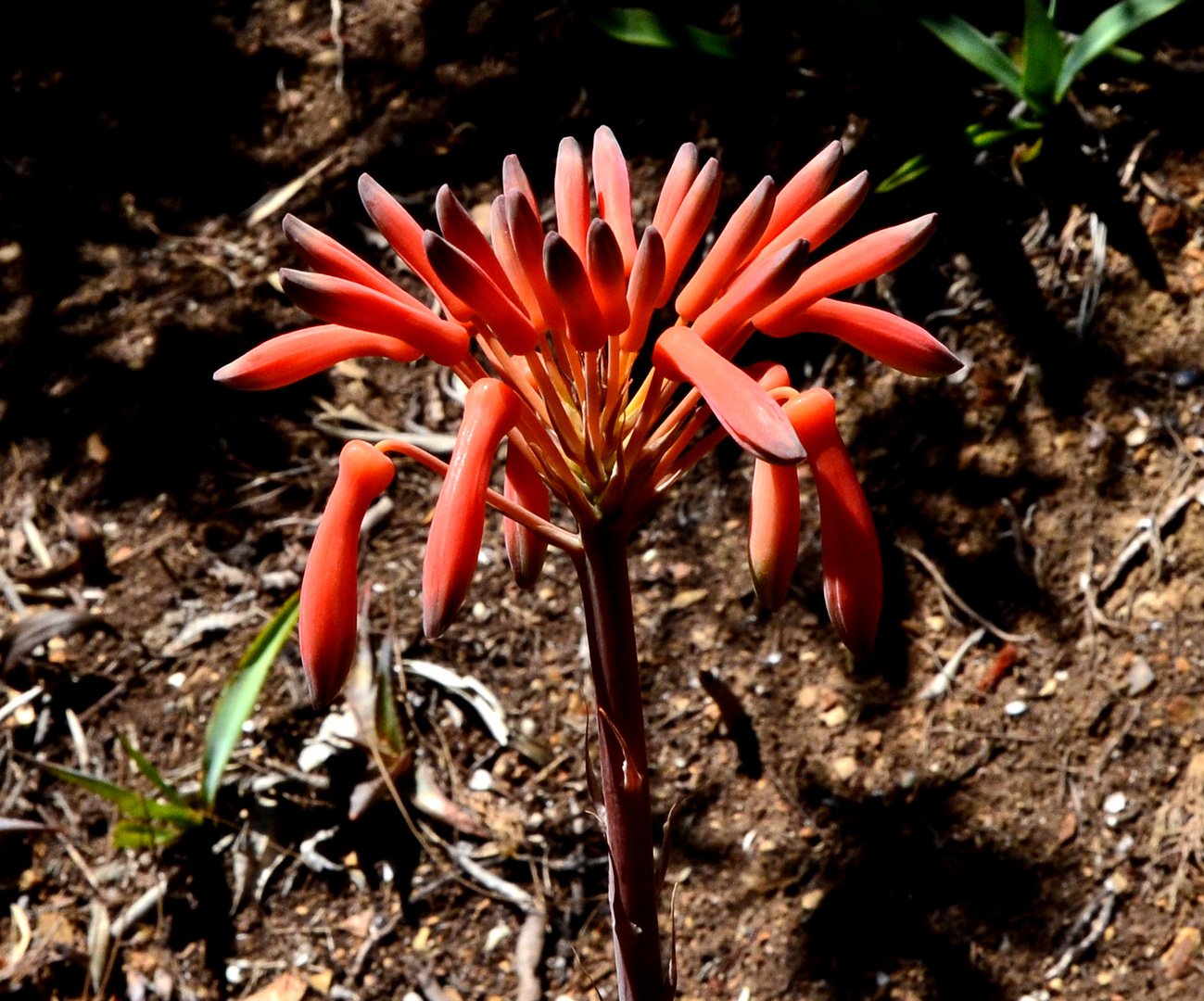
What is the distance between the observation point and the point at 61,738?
3.46m

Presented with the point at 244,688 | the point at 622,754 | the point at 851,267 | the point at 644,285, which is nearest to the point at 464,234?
the point at 644,285

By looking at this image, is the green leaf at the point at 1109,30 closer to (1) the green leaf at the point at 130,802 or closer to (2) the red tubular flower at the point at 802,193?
(2) the red tubular flower at the point at 802,193

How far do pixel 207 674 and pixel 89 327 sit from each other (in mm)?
1545

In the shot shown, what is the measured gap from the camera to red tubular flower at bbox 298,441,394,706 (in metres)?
1.31

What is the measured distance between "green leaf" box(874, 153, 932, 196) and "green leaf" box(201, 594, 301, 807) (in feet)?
6.80

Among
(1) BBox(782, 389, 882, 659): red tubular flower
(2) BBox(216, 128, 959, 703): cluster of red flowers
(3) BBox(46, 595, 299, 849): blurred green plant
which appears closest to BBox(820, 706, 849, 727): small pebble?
(3) BBox(46, 595, 299, 849): blurred green plant

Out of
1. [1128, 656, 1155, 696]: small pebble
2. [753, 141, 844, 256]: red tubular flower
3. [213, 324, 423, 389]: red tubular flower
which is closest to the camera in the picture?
[213, 324, 423, 389]: red tubular flower

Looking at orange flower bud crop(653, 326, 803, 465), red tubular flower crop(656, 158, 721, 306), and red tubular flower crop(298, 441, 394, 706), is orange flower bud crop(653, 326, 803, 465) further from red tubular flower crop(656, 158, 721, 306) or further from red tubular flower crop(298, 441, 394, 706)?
red tubular flower crop(298, 441, 394, 706)

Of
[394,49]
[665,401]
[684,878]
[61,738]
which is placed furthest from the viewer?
[394,49]

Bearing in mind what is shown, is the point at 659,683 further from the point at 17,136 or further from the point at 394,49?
the point at 17,136

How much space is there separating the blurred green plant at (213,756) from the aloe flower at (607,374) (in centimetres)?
148

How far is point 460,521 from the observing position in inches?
48.2

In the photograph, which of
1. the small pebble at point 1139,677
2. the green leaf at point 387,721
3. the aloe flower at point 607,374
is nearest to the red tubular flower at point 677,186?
the aloe flower at point 607,374

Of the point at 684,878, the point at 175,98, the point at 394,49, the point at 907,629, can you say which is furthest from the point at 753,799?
the point at 175,98
